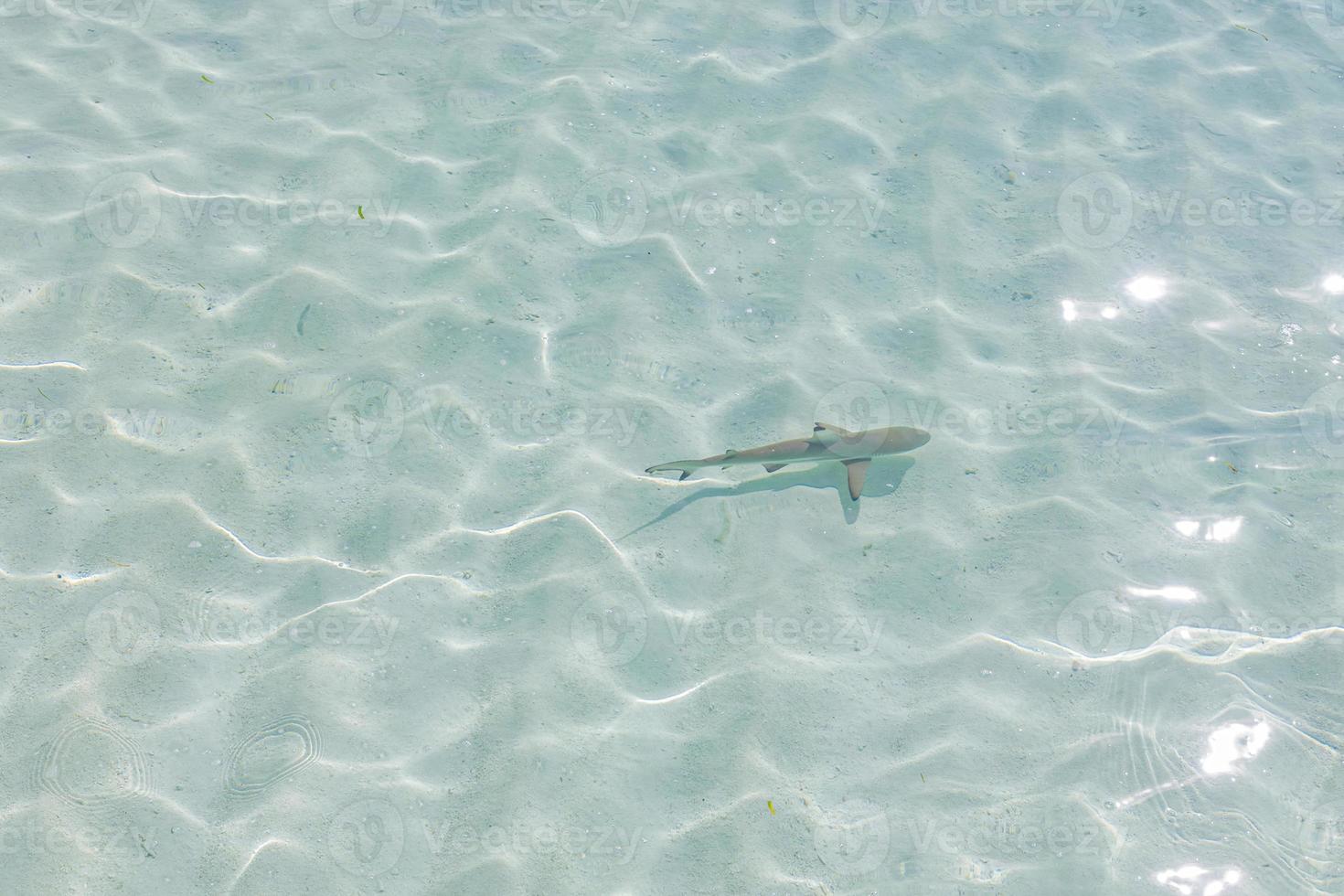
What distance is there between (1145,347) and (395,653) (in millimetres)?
4723

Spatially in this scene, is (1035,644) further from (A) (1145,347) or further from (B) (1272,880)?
(A) (1145,347)

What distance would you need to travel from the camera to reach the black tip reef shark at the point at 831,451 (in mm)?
4539

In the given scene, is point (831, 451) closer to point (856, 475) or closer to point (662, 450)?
point (856, 475)

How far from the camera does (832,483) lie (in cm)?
497

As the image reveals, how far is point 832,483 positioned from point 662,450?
3.13 ft

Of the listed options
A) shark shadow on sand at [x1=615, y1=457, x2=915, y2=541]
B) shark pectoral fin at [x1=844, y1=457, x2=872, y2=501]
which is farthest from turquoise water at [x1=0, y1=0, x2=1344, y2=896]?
shark pectoral fin at [x1=844, y1=457, x2=872, y2=501]

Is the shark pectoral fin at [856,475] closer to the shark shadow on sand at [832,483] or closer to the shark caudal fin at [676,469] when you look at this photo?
the shark shadow on sand at [832,483]

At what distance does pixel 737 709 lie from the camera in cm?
420

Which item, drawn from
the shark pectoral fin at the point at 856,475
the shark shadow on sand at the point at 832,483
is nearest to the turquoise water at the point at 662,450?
the shark shadow on sand at the point at 832,483

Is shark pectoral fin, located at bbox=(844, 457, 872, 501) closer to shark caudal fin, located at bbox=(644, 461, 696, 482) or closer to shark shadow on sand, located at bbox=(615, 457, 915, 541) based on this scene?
shark shadow on sand, located at bbox=(615, 457, 915, 541)

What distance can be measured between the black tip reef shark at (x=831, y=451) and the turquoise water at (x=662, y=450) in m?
0.17

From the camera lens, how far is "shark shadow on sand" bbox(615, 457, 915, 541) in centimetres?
487

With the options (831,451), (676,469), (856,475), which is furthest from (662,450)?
(856,475)

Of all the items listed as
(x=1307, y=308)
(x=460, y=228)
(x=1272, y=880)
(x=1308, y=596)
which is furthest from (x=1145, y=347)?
(x=460, y=228)
